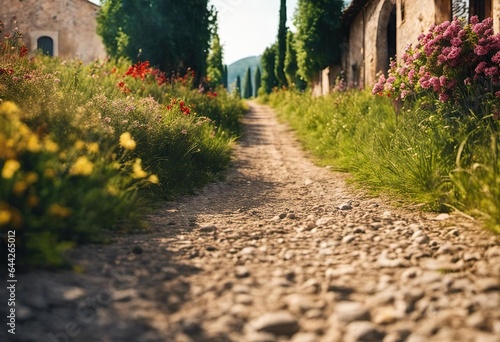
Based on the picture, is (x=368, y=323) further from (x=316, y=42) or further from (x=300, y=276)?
(x=316, y=42)

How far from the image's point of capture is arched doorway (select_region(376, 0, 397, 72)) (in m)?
11.8

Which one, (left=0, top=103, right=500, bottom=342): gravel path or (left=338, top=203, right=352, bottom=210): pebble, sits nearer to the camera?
(left=0, top=103, right=500, bottom=342): gravel path

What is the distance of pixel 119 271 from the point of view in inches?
97.1

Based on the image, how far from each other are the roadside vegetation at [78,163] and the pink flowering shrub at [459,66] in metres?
2.91

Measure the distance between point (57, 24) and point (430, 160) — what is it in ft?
62.0

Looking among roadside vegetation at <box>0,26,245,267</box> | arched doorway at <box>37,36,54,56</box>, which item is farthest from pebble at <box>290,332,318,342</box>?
arched doorway at <box>37,36,54,56</box>

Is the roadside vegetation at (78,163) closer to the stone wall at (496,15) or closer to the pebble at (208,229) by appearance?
the pebble at (208,229)

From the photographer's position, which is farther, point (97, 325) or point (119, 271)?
point (119, 271)

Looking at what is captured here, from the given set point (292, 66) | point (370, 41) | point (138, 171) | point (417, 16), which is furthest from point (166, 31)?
point (292, 66)

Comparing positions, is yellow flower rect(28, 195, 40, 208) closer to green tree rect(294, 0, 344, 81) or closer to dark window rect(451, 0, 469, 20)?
dark window rect(451, 0, 469, 20)

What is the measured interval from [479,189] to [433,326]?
1.73 meters

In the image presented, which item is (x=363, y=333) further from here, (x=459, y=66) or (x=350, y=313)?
(x=459, y=66)

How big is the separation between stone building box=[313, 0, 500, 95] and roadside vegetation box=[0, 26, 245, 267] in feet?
14.3

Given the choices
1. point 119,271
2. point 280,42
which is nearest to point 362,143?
point 119,271
